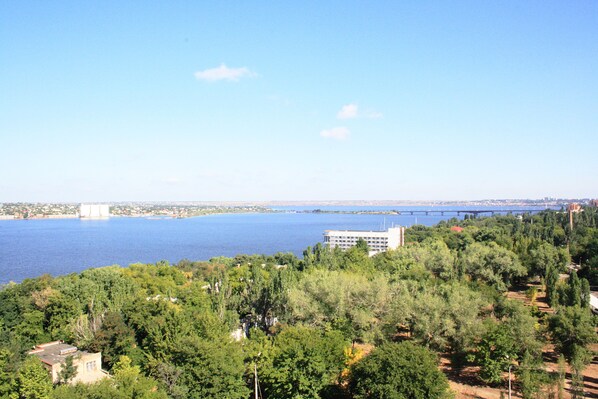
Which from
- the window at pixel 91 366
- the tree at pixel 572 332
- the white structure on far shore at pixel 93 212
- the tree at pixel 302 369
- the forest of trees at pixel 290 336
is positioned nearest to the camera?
the forest of trees at pixel 290 336

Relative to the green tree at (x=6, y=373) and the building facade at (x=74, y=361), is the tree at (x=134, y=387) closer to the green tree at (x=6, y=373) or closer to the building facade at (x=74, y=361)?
the green tree at (x=6, y=373)

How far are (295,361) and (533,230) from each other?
43225 millimetres

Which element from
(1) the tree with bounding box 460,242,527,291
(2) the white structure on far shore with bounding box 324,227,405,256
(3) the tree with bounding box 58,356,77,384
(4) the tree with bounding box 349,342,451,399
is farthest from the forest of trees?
(2) the white structure on far shore with bounding box 324,227,405,256

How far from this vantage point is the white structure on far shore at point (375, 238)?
2240 inches

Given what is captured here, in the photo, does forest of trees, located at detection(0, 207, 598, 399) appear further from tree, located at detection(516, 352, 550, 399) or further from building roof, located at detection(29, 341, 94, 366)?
building roof, located at detection(29, 341, 94, 366)

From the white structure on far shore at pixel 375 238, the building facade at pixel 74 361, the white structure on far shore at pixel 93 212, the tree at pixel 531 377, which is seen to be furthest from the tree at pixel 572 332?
the white structure on far shore at pixel 93 212

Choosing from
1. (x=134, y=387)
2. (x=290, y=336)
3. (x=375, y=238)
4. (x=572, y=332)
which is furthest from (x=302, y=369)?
(x=375, y=238)

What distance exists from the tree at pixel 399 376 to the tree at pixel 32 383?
776cm

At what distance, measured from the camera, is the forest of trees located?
11.8 metres

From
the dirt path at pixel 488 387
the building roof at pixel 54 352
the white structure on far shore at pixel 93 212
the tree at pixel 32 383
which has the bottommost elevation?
the dirt path at pixel 488 387

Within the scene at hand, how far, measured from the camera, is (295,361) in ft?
40.7

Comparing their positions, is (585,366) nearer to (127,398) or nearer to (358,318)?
(358,318)

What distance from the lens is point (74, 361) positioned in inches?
568

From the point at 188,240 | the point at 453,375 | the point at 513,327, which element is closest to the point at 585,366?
the point at 513,327
